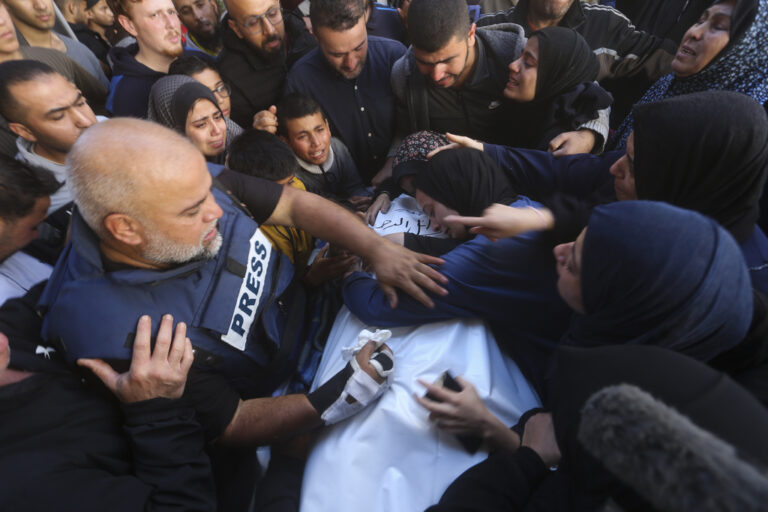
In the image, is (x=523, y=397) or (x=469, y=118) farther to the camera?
(x=469, y=118)

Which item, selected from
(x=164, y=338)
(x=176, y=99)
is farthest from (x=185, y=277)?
(x=176, y=99)

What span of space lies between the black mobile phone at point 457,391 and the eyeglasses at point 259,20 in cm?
285

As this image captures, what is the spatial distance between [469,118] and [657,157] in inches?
58.3

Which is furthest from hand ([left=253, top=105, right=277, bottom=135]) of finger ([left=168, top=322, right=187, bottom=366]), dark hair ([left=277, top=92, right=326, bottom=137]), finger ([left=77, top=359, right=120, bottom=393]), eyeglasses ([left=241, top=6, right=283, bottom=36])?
finger ([left=77, top=359, right=120, bottom=393])

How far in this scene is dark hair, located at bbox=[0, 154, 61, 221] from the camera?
1.48 metres

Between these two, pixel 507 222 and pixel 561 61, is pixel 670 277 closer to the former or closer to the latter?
pixel 507 222

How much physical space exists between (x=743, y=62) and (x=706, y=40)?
23cm

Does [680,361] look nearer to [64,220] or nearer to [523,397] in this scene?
[523,397]

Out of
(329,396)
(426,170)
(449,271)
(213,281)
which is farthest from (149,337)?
(426,170)

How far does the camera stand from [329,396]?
1390 millimetres

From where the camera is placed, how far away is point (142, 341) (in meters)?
1.20

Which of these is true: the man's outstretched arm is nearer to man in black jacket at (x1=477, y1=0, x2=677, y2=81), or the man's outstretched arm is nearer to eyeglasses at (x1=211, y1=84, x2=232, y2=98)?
eyeglasses at (x1=211, y1=84, x2=232, y2=98)

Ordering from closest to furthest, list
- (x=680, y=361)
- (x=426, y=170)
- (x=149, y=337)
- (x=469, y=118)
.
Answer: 1. (x=680, y=361)
2. (x=149, y=337)
3. (x=426, y=170)
4. (x=469, y=118)

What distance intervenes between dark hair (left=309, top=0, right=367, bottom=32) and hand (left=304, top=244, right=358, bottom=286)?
5.01 ft
